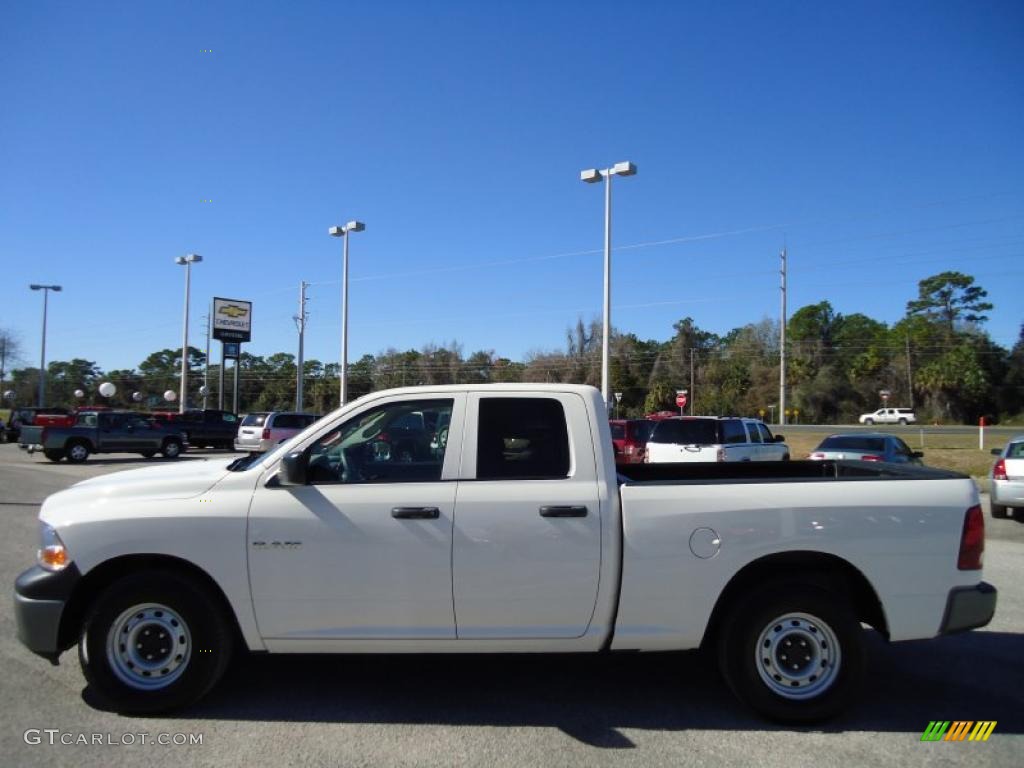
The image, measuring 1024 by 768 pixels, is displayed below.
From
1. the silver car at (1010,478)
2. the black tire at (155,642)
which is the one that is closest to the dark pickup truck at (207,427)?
the silver car at (1010,478)

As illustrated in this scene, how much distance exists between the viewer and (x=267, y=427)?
89.3ft

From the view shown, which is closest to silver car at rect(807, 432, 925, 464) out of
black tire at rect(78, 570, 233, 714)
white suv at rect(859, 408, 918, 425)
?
black tire at rect(78, 570, 233, 714)

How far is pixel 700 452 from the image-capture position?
15.3 metres

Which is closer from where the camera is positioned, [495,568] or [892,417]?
[495,568]

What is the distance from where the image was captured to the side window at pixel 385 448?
14.6 feet

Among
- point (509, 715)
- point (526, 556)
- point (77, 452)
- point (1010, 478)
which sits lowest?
point (509, 715)

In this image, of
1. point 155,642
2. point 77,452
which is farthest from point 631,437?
point 77,452

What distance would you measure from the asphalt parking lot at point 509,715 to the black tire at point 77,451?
72.4 ft

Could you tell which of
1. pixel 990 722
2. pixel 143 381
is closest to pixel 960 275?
pixel 990 722

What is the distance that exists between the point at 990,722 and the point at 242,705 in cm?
444

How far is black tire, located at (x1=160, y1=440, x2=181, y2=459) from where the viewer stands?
2702cm

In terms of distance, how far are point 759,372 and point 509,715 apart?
83.3 metres

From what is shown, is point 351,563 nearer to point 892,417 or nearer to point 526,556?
point 526,556

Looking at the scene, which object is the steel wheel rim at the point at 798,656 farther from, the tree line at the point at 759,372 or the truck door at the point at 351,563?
the tree line at the point at 759,372
